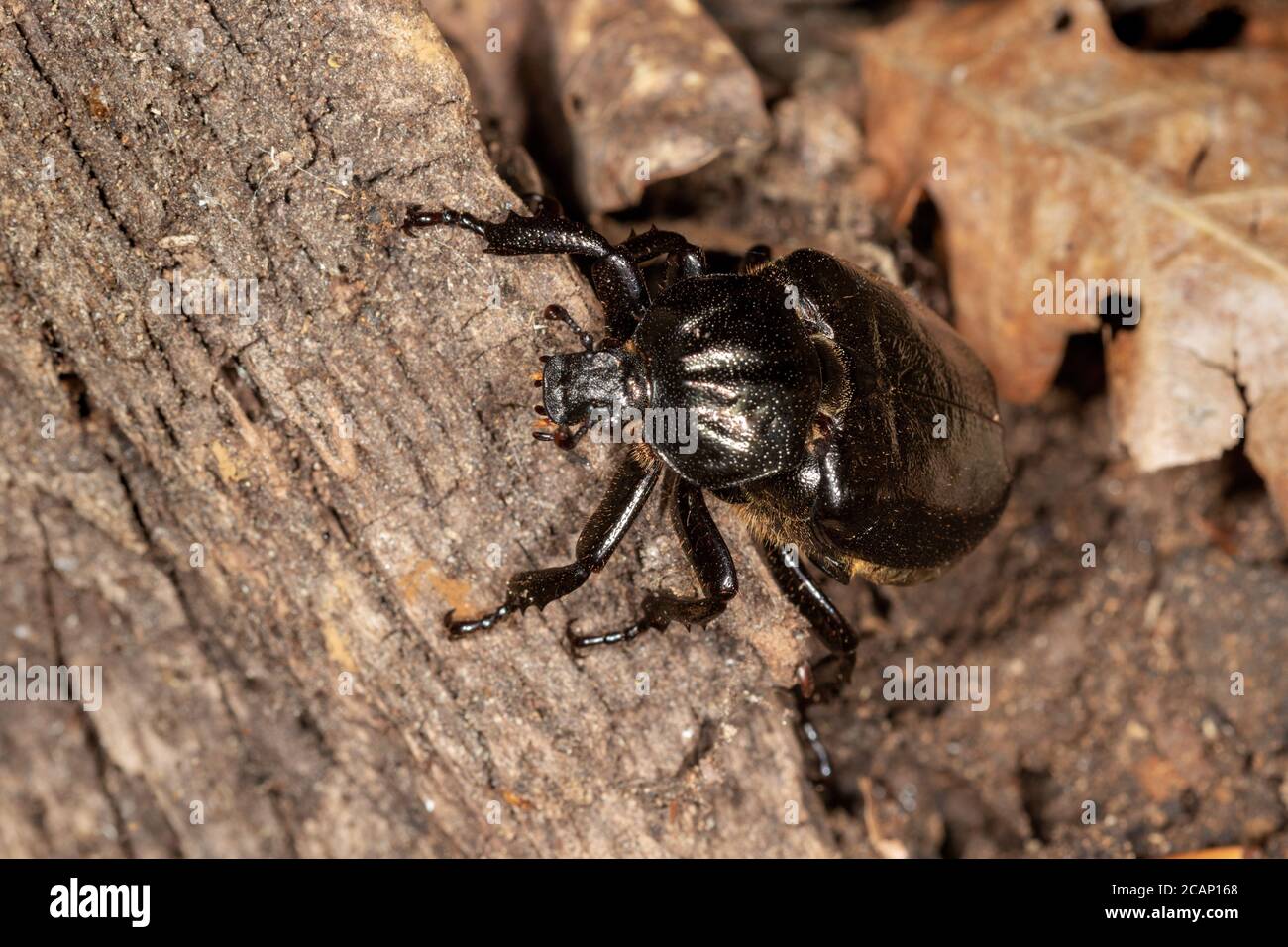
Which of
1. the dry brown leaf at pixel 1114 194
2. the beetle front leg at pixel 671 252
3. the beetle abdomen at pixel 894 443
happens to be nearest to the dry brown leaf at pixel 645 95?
the beetle front leg at pixel 671 252

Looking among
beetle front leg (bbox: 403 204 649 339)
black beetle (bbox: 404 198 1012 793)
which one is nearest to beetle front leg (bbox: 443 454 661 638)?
black beetle (bbox: 404 198 1012 793)

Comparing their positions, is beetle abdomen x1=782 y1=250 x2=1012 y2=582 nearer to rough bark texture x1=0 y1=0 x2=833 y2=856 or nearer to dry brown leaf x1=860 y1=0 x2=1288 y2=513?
rough bark texture x1=0 y1=0 x2=833 y2=856

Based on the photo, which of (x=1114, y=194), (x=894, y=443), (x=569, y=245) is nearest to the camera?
(x=569, y=245)

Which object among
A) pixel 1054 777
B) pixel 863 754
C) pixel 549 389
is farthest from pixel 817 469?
pixel 1054 777

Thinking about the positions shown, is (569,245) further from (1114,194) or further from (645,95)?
(1114,194)

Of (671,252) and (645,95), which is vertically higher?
(645,95)

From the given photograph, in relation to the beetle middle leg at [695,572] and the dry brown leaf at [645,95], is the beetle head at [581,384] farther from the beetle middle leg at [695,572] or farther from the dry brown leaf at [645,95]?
the dry brown leaf at [645,95]

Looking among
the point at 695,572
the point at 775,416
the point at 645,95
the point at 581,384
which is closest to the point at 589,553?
the point at 695,572
